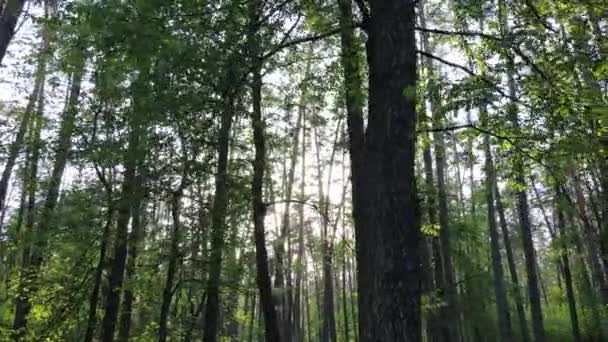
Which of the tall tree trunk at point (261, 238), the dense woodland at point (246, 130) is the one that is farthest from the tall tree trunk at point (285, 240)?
the tall tree trunk at point (261, 238)

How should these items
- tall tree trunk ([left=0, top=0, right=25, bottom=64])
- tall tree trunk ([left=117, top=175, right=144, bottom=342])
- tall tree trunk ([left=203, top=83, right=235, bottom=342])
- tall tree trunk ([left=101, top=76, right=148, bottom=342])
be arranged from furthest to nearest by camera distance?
1. tall tree trunk ([left=203, top=83, right=235, bottom=342])
2. tall tree trunk ([left=117, top=175, right=144, bottom=342])
3. tall tree trunk ([left=101, top=76, right=148, bottom=342])
4. tall tree trunk ([left=0, top=0, right=25, bottom=64])

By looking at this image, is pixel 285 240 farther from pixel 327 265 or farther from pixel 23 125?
pixel 23 125

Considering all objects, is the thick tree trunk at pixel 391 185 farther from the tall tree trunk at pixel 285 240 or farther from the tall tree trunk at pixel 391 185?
the tall tree trunk at pixel 285 240

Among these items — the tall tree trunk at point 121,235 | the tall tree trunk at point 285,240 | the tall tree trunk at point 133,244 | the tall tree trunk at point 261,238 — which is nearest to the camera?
the tall tree trunk at point 121,235

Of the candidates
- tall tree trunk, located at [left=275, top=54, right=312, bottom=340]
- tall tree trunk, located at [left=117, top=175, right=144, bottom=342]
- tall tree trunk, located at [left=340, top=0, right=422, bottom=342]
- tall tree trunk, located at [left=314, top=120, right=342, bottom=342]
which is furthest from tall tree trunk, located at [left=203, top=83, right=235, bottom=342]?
tall tree trunk, located at [left=275, top=54, right=312, bottom=340]

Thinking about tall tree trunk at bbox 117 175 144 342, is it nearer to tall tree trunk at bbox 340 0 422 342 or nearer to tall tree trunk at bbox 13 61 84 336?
tall tree trunk at bbox 13 61 84 336

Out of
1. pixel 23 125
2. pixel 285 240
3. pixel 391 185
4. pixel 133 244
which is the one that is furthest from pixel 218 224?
pixel 285 240

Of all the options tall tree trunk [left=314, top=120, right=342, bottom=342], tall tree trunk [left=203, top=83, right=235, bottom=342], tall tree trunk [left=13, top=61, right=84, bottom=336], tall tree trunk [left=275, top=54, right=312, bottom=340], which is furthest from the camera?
tall tree trunk [left=275, top=54, right=312, bottom=340]

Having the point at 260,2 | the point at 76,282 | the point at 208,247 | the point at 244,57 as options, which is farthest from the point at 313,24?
the point at 76,282

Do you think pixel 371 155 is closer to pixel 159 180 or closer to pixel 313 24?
pixel 313 24

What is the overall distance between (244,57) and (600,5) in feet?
9.89

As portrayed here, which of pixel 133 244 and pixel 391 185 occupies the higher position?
pixel 133 244

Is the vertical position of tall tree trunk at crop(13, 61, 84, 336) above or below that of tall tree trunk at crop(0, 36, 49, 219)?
below

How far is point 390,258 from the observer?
134 inches
